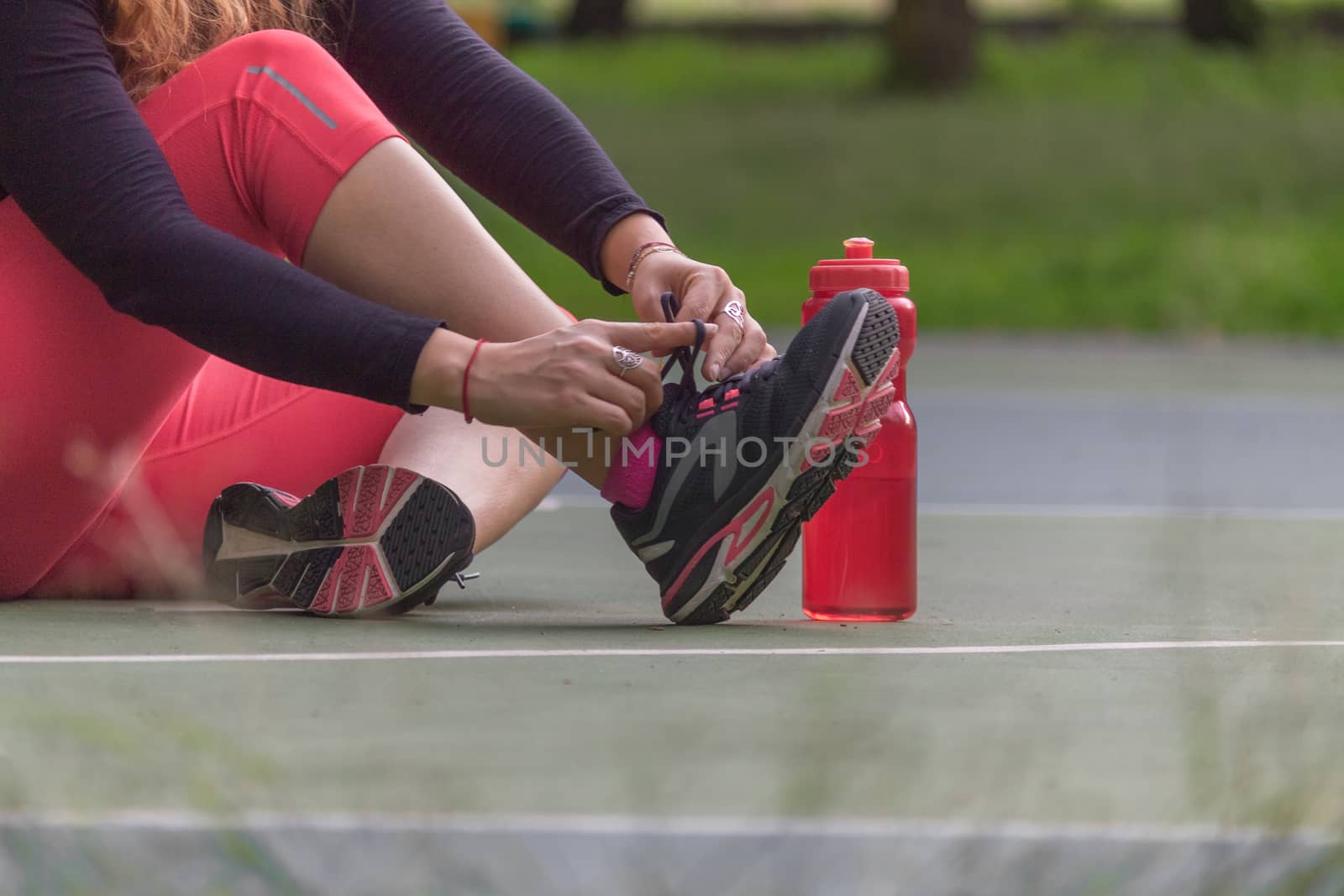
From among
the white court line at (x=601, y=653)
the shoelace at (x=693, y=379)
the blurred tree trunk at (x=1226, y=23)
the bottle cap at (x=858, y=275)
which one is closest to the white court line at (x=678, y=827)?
the white court line at (x=601, y=653)

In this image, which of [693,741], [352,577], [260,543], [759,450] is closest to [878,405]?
[759,450]

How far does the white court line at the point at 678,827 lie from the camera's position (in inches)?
44.6

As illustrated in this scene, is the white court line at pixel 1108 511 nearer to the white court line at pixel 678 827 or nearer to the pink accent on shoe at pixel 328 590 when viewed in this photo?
the pink accent on shoe at pixel 328 590

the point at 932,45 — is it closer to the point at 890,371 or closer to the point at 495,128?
the point at 495,128

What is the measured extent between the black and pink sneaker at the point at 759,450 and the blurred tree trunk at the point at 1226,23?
63.3 feet

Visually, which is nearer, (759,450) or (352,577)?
(759,450)

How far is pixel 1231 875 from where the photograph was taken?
3.61ft

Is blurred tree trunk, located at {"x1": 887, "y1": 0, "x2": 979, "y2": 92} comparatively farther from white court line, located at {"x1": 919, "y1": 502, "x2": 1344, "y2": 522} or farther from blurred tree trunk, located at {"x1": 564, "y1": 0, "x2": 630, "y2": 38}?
white court line, located at {"x1": 919, "y1": 502, "x2": 1344, "y2": 522}

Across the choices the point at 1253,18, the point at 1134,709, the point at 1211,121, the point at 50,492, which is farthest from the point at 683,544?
the point at 1253,18

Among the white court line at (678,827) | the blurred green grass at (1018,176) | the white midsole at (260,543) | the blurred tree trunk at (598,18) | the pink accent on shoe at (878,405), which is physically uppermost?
the blurred tree trunk at (598,18)

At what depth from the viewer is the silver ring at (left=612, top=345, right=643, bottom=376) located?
2.09 m

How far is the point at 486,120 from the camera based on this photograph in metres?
2.53

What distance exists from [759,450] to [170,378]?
748 millimetres

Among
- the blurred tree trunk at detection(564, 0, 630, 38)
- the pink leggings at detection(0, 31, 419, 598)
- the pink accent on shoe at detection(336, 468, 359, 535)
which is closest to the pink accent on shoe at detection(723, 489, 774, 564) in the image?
the pink accent on shoe at detection(336, 468, 359, 535)
